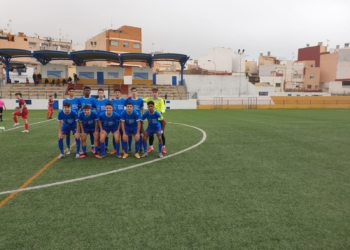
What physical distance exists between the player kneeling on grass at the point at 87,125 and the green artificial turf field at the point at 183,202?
1.64 feet

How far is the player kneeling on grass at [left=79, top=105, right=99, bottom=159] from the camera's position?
7.43m

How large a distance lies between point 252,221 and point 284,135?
8.51 meters

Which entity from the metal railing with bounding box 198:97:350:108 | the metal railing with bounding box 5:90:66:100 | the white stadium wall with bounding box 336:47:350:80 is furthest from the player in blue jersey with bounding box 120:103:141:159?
the white stadium wall with bounding box 336:47:350:80

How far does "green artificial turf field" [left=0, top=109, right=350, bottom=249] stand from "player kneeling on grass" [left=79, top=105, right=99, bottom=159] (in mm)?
501

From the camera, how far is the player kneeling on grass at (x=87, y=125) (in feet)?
24.4

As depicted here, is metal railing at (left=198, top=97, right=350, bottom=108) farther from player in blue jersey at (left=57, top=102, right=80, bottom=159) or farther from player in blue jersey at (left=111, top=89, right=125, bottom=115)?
player in blue jersey at (left=57, top=102, right=80, bottom=159)

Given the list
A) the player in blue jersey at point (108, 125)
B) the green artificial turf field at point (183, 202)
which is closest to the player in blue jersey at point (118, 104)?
the player in blue jersey at point (108, 125)

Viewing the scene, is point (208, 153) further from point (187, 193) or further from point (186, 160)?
point (187, 193)

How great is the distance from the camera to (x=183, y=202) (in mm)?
4398

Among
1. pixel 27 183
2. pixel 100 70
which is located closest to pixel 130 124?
pixel 27 183

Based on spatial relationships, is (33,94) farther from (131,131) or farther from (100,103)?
(131,131)

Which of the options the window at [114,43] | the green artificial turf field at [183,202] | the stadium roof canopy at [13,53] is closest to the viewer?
the green artificial turf field at [183,202]

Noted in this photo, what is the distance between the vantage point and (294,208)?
417cm

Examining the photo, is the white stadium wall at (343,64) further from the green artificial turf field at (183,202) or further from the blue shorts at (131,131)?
the blue shorts at (131,131)
